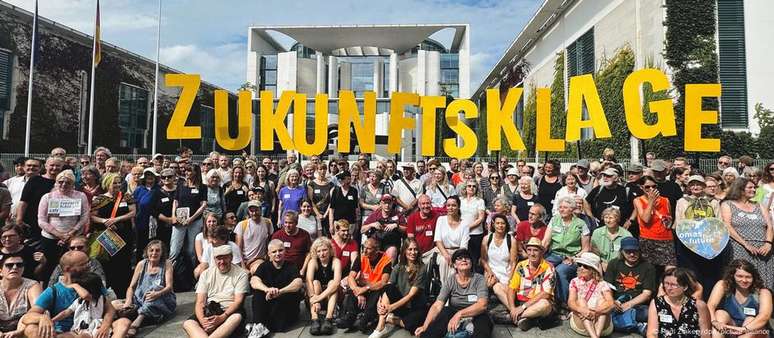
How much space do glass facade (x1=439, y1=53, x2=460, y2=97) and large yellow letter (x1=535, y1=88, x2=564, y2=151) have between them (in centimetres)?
3702

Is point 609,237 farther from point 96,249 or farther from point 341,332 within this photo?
point 96,249

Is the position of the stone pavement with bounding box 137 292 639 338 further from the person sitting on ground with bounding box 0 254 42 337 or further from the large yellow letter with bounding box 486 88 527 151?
the large yellow letter with bounding box 486 88 527 151

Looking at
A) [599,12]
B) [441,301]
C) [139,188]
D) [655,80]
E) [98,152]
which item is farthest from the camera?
[599,12]

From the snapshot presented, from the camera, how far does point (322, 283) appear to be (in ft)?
18.1

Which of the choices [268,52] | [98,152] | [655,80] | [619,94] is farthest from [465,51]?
[98,152]

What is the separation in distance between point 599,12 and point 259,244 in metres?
21.5

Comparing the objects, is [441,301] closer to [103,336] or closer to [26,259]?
[103,336]

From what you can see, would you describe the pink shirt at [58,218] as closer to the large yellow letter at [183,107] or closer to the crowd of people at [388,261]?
the crowd of people at [388,261]

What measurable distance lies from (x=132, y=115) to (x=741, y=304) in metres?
39.8

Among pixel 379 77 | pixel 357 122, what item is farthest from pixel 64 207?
pixel 379 77

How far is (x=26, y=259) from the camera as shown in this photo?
5074mm

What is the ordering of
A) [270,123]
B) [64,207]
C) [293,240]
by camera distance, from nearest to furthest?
1. [64,207]
2. [293,240]
3. [270,123]

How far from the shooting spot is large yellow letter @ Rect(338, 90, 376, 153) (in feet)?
34.8

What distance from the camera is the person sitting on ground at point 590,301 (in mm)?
4789
